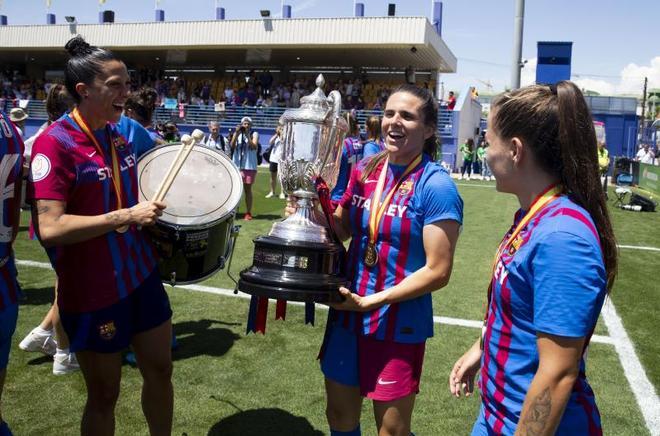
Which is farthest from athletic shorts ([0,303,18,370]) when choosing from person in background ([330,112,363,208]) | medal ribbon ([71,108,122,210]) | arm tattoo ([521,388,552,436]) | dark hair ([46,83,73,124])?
person in background ([330,112,363,208])

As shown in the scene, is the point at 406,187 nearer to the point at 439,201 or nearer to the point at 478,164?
the point at 439,201

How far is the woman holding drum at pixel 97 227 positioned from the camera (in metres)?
2.23

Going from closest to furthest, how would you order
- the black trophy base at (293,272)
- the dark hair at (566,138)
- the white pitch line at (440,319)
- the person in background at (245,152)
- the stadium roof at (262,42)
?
the dark hair at (566,138)
the black trophy base at (293,272)
the white pitch line at (440,319)
the person in background at (245,152)
the stadium roof at (262,42)

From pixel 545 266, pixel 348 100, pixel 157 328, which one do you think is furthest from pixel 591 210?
pixel 348 100

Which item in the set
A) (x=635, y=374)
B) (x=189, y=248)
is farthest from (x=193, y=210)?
(x=635, y=374)

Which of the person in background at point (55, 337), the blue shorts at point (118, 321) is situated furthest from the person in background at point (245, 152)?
the blue shorts at point (118, 321)

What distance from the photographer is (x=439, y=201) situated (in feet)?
6.90

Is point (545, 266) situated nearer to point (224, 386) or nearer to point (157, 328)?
point (157, 328)

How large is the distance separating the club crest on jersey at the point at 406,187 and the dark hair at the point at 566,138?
68 cm

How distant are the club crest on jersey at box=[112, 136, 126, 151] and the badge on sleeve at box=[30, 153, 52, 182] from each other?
13.6 inches

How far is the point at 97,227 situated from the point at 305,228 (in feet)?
2.72

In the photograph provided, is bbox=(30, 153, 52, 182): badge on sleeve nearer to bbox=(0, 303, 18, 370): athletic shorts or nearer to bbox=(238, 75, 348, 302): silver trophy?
bbox=(0, 303, 18, 370): athletic shorts

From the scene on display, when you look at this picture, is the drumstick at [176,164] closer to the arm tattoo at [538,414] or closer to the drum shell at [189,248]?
the drum shell at [189,248]

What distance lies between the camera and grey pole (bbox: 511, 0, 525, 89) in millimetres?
11945
